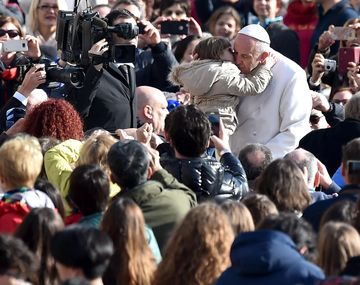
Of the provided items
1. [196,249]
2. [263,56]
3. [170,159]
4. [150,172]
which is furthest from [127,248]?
[263,56]

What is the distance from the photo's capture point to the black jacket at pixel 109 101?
935 centimetres

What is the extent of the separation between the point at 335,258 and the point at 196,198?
1.90 m

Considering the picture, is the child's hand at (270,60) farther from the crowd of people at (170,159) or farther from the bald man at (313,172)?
the bald man at (313,172)

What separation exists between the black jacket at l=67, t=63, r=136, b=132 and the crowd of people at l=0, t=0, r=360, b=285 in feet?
0.03

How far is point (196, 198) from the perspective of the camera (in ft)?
24.7

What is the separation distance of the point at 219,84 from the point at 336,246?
141 inches

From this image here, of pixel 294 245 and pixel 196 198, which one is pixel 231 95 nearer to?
pixel 196 198

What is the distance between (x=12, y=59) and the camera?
33.7ft

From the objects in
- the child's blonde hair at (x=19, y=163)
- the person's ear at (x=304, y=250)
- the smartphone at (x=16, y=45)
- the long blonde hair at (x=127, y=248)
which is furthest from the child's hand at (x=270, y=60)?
the person's ear at (x=304, y=250)

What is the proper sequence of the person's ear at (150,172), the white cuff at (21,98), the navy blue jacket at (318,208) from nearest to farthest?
1. the navy blue jacket at (318,208)
2. the person's ear at (150,172)
3. the white cuff at (21,98)

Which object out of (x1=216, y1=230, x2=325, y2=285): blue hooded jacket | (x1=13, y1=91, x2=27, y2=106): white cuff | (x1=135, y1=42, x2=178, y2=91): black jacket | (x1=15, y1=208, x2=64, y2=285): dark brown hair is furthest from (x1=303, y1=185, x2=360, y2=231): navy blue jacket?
(x1=135, y1=42, x2=178, y2=91): black jacket

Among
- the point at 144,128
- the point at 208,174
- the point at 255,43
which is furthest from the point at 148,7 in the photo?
the point at 208,174

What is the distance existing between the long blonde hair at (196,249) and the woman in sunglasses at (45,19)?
553 centimetres

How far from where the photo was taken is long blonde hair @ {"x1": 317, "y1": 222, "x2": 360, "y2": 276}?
5738mm
